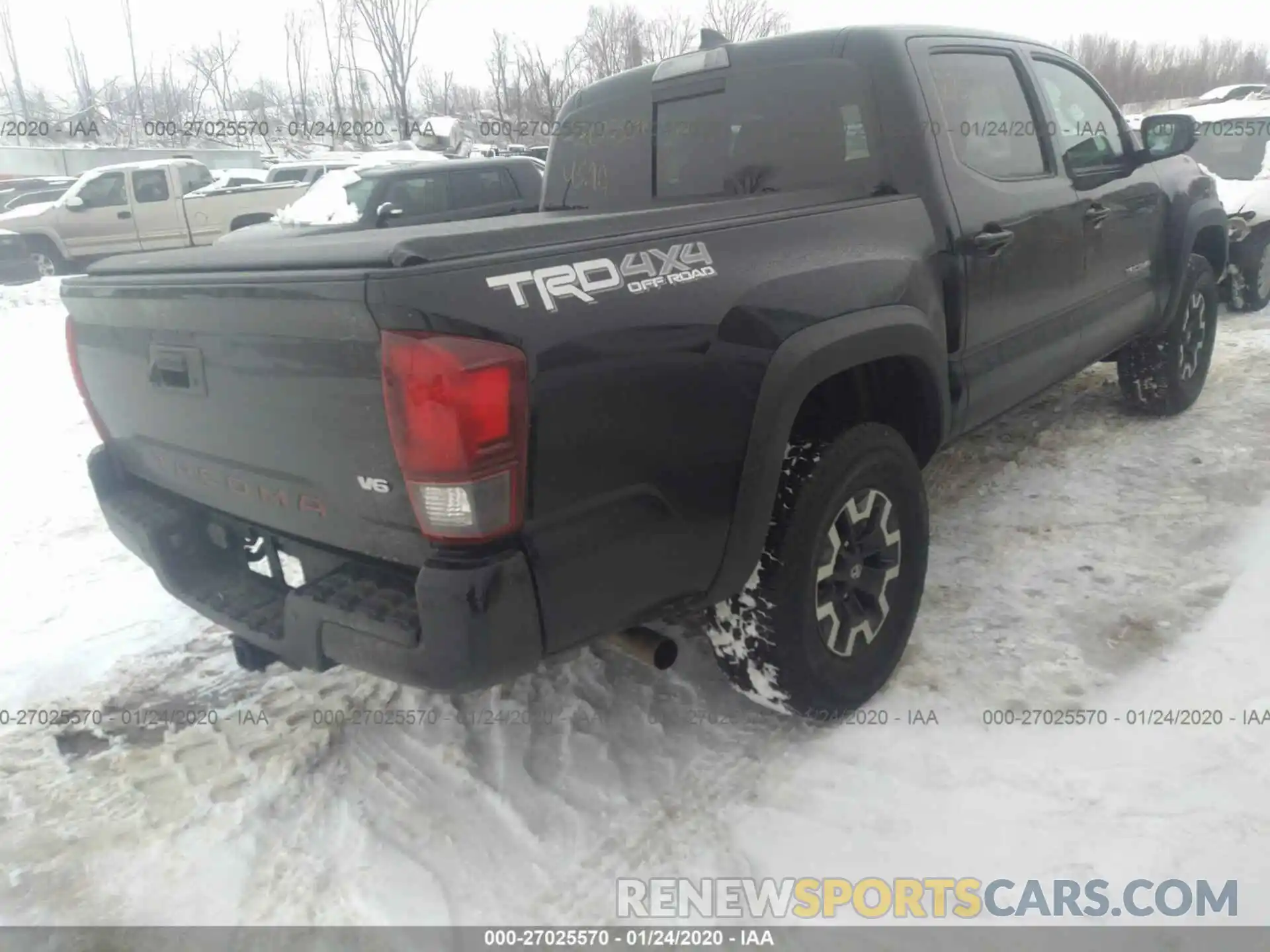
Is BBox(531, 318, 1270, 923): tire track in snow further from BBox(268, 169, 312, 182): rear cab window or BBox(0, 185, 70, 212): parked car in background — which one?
BBox(0, 185, 70, 212): parked car in background

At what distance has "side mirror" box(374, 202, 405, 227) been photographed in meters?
9.40

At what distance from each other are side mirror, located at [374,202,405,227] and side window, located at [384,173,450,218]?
0.47 feet

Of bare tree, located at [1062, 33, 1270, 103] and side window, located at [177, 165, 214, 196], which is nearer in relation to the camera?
side window, located at [177, 165, 214, 196]

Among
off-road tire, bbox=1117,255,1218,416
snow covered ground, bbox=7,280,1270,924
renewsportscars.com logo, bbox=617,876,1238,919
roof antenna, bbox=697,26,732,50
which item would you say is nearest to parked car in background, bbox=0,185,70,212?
snow covered ground, bbox=7,280,1270,924

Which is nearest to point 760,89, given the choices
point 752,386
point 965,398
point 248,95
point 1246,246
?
point 965,398

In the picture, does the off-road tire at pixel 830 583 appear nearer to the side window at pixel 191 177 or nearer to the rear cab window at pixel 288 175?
the side window at pixel 191 177

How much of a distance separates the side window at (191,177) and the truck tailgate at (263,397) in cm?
1432

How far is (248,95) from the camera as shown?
165 ft

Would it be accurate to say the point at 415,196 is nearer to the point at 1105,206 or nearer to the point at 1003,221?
the point at 1105,206

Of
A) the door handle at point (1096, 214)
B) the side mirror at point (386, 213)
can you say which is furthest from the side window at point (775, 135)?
the side mirror at point (386, 213)

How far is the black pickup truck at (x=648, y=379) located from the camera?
1782mm

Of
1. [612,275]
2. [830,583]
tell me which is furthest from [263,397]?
[830,583]

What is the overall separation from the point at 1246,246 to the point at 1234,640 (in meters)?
5.84

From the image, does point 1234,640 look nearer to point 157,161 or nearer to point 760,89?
point 760,89
